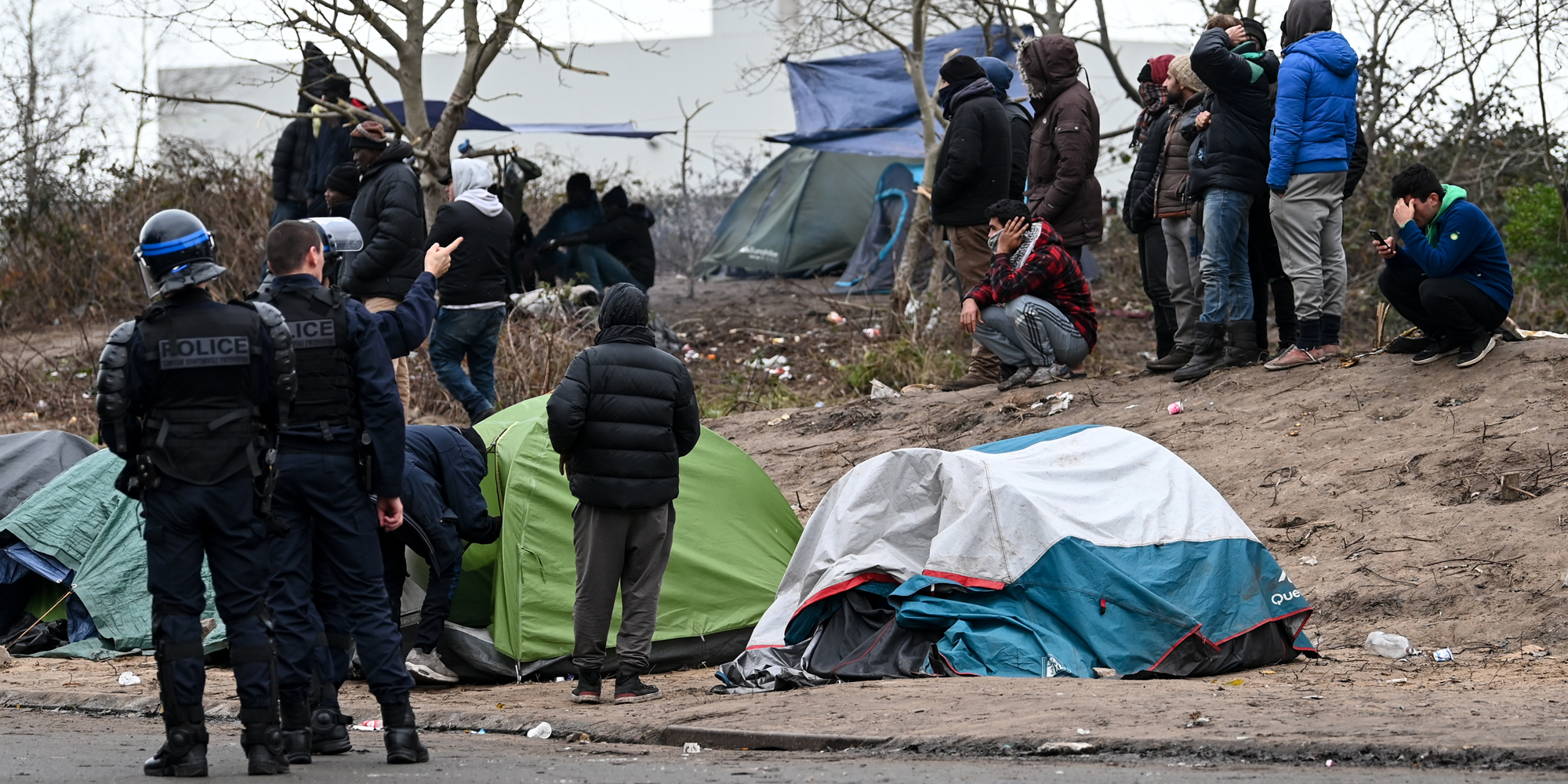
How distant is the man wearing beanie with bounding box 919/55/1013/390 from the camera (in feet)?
32.9

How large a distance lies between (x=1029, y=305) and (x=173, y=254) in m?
6.02

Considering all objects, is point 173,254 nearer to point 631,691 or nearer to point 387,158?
point 631,691

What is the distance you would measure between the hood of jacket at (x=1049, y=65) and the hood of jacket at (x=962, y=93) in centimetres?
32

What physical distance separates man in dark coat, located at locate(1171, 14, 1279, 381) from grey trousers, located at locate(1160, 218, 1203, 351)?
0.14m

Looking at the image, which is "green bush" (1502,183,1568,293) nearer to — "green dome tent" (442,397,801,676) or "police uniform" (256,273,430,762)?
"green dome tent" (442,397,801,676)

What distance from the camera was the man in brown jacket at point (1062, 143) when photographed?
32.0 feet

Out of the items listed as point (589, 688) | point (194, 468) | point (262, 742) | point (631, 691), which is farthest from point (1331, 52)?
point (262, 742)

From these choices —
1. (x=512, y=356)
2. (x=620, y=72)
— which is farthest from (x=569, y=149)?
(x=512, y=356)

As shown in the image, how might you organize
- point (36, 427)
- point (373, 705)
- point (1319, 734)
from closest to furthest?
1. point (1319, 734)
2. point (373, 705)
3. point (36, 427)

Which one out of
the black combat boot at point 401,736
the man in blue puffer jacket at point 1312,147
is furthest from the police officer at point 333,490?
the man in blue puffer jacket at point 1312,147

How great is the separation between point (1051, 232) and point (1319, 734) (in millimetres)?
5487

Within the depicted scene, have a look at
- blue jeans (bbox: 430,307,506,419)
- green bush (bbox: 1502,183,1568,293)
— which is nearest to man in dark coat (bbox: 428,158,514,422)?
blue jeans (bbox: 430,307,506,419)

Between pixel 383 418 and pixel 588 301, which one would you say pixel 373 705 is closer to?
pixel 383 418

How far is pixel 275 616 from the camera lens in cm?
496
